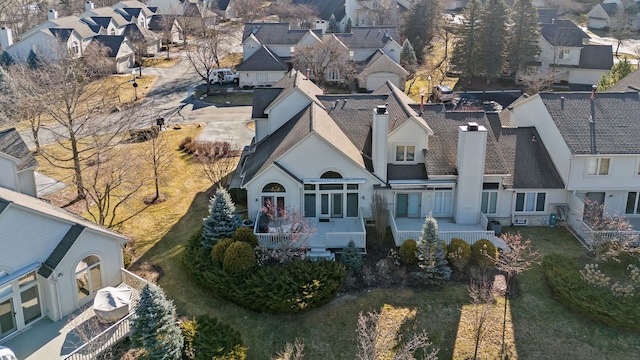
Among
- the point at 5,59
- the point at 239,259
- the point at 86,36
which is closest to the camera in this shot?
the point at 239,259

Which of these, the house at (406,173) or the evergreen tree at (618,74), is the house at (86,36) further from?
the evergreen tree at (618,74)

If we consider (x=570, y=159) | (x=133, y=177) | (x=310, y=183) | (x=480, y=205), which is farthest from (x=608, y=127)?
(x=133, y=177)

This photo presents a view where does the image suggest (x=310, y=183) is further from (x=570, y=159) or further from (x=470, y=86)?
(x=470, y=86)

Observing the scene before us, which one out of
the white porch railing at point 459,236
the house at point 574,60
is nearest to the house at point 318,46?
the house at point 574,60

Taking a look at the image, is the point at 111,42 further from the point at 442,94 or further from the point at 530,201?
the point at 530,201

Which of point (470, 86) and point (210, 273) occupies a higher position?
point (470, 86)

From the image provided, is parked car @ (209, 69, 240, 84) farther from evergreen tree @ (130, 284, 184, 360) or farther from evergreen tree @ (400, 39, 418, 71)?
evergreen tree @ (130, 284, 184, 360)

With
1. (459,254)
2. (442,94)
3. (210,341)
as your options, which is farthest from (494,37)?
(210,341)
